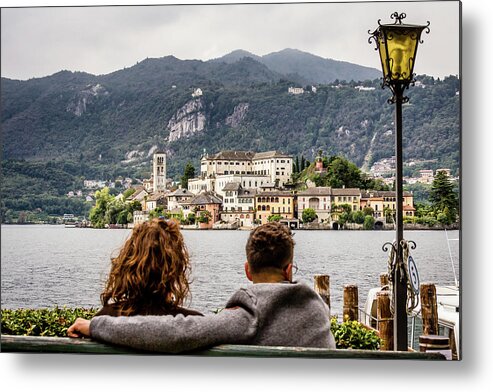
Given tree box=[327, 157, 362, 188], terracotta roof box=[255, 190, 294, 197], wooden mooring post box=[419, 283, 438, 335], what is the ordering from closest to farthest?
wooden mooring post box=[419, 283, 438, 335], tree box=[327, 157, 362, 188], terracotta roof box=[255, 190, 294, 197]

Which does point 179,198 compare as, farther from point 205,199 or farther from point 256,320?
point 256,320

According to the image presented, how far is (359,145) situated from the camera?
7.00 meters

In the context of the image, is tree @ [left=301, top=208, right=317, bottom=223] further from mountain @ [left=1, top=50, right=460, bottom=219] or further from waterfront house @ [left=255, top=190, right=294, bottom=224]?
mountain @ [left=1, top=50, right=460, bottom=219]

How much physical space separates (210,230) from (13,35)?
2.99 meters

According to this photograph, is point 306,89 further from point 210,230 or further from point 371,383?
point 371,383

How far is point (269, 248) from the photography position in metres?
A: 2.70

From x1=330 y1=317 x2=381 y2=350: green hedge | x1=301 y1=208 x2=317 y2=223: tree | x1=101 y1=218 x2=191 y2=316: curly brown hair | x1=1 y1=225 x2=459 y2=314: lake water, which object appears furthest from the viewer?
x1=301 y1=208 x2=317 y2=223: tree

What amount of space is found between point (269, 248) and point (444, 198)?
276 cm

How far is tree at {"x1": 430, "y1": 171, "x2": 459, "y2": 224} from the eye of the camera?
5055 millimetres

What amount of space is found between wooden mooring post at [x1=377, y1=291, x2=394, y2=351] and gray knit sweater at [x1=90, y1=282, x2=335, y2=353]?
1953 mm

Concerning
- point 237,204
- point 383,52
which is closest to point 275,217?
point 237,204

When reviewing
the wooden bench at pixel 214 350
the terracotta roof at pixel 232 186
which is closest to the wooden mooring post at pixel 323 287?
the terracotta roof at pixel 232 186

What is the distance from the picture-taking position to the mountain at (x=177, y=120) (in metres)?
6.23

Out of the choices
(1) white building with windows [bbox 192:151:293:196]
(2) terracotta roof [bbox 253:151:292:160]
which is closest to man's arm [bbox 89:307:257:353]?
(1) white building with windows [bbox 192:151:293:196]
